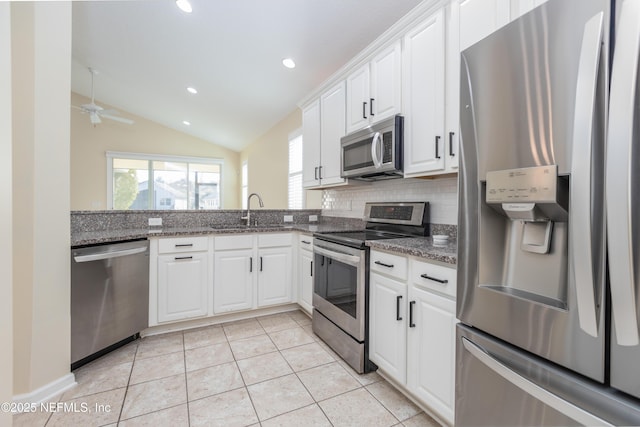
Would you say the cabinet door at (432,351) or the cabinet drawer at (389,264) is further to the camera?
the cabinet drawer at (389,264)

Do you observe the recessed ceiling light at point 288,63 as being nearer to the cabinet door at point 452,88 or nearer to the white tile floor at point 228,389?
the cabinet door at point 452,88

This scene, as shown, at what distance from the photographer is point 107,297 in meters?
2.08

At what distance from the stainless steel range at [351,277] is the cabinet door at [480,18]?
3.61ft

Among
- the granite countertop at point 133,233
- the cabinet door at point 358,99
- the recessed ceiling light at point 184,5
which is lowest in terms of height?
the granite countertop at point 133,233

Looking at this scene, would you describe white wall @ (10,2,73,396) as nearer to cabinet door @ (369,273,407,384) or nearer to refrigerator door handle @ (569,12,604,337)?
cabinet door @ (369,273,407,384)

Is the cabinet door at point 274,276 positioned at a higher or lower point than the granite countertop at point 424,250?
lower

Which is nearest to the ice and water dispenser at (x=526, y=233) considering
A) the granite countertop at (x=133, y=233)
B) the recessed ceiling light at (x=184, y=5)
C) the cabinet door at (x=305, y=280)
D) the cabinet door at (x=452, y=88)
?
the cabinet door at (x=452, y=88)

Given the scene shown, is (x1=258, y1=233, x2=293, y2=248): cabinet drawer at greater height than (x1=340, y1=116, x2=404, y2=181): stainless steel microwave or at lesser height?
lesser

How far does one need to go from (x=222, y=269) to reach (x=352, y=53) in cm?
237

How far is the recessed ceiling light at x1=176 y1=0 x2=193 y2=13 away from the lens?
96.2 inches

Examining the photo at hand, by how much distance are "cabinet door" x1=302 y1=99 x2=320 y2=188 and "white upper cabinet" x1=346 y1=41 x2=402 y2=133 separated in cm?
58

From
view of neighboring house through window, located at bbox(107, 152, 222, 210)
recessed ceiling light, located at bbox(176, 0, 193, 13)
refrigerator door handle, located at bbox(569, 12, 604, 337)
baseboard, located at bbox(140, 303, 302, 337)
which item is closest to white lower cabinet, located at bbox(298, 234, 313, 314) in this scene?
baseboard, located at bbox(140, 303, 302, 337)

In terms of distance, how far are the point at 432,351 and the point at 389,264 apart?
0.50 metres

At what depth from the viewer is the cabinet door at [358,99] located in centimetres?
236
